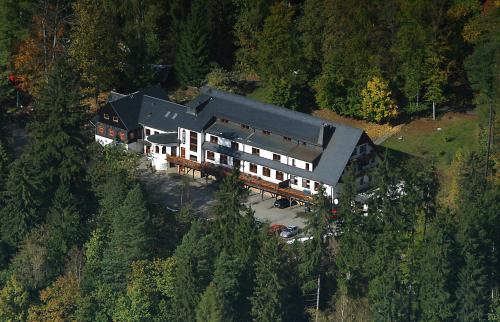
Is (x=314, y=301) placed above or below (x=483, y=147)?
below

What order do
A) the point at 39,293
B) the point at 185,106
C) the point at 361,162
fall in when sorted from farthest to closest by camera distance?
the point at 185,106, the point at 361,162, the point at 39,293

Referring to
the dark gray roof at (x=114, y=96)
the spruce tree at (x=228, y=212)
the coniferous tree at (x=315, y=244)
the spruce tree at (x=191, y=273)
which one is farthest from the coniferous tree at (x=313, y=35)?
the spruce tree at (x=191, y=273)

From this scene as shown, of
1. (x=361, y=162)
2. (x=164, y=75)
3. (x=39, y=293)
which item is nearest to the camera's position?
(x=39, y=293)

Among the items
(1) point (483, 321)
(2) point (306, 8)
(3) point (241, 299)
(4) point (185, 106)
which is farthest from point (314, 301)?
(2) point (306, 8)

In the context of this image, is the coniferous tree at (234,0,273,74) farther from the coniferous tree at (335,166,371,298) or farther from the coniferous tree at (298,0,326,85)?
the coniferous tree at (335,166,371,298)

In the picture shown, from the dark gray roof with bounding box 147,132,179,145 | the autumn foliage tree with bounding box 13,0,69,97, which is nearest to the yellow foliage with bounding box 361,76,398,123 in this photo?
the dark gray roof with bounding box 147,132,179,145

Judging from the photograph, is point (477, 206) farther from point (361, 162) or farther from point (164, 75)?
point (164, 75)

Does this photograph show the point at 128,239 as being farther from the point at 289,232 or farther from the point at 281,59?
the point at 281,59

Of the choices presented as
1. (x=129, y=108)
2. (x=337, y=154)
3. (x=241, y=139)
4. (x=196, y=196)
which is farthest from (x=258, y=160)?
(x=129, y=108)
